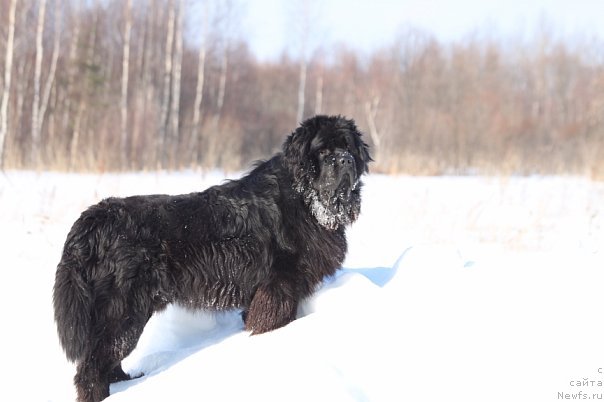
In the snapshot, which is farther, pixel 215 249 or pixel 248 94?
pixel 248 94

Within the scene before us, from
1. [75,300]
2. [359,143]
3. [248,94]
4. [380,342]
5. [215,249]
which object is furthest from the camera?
[248,94]

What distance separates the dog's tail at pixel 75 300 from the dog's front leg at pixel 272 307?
1.09 metres

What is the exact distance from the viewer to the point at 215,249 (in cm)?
374

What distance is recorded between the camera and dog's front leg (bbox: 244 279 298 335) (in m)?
3.79

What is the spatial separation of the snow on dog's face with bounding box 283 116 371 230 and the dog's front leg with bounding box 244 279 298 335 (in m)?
0.59

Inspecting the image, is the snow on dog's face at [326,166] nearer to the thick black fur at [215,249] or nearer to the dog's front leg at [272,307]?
the thick black fur at [215,249]

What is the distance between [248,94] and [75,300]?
33.7 meters

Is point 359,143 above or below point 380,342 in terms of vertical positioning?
above

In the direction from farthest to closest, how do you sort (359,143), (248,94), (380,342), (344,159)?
1. (248,94)
2. (359,143)
3. (344,159)
4. (380,342)

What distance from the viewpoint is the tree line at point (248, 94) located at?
20.3 meters

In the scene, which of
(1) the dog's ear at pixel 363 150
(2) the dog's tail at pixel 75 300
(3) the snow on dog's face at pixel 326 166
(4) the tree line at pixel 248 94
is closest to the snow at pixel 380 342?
(2) the dog's tail at pixel 75 300

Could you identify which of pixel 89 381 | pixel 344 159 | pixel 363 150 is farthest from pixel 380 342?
pixel 89 381

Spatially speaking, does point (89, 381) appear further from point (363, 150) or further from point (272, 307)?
point (363, 150)

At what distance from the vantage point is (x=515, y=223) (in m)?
8.95
